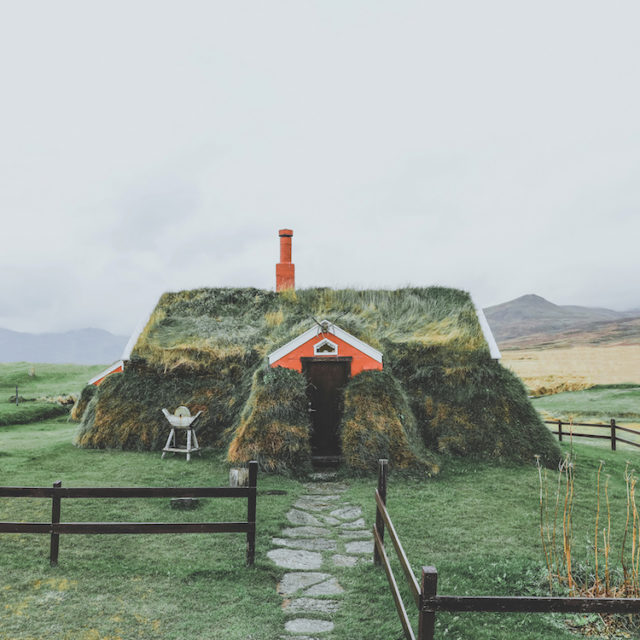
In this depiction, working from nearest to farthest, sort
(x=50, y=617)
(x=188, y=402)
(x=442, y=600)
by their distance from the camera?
1. (x=442, y=600)
2. (x=50, y=617)
3. (x=188, y=402)

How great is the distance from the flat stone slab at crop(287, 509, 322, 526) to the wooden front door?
183 inches

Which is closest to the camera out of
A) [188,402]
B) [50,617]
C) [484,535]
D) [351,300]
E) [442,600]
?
[442,600]

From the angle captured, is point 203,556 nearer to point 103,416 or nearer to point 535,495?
point 535,495

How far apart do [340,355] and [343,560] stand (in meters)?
7.11

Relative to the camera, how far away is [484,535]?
8508 mm

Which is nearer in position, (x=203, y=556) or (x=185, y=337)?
(x=203, y=556)

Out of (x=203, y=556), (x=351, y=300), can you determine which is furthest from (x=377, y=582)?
(x=351, y=300)

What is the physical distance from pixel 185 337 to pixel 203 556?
1013 cm

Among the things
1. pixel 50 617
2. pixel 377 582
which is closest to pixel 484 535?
pixel 377 582

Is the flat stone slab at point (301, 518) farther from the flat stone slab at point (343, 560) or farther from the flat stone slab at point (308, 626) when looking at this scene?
the flat stone slab at point (308, 626)

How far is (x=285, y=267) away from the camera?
2108 centimetres

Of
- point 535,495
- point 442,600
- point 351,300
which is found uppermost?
point 351,300

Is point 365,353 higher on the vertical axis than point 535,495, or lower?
higher

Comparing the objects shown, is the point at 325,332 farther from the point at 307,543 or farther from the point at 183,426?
the point at 307,543
